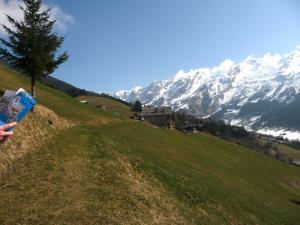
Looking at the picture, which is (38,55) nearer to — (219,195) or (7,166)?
(7,166)

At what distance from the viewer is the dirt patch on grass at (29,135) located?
27.3 metres

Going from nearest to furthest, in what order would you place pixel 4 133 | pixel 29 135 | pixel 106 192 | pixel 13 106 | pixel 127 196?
1. pixel 4 133
2. pixel 13 106
3. pixel 106 192
4. pixel 127 196
5. pixel 29 135

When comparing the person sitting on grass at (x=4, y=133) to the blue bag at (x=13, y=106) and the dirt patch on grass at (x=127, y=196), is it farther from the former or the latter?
the dirt patch on grass at (x=127, y=196)

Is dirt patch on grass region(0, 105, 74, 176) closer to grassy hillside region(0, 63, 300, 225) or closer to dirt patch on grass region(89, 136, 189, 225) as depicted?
grassy hillside region(0, 63, 300, 225)

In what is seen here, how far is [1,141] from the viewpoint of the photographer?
8.50 m

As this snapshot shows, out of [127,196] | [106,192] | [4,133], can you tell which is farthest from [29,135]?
[4,133]

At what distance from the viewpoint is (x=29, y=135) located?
107 ft

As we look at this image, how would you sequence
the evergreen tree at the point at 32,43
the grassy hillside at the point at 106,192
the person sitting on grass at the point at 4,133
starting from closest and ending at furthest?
the person sitting on grass at the point at 4,133, the grassy hillside at the point at 106,192, the evergreen tree at the point at 32,43

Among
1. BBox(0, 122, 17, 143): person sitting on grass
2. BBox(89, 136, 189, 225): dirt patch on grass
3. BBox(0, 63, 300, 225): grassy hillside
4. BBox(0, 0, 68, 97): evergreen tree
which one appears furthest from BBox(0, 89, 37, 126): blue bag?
BBox(0, 0, 68, 97): evergreen tree

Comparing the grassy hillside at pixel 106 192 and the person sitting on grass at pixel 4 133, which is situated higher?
the person sitting on grass at pixel 4 133

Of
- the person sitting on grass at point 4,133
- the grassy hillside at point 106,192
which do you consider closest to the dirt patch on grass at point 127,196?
the grassy hillside at point 106,192

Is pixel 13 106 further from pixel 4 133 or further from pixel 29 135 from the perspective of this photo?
pixel 29 135

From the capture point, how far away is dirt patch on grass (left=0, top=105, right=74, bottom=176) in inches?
1075

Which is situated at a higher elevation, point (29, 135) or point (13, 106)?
point (13, 106)
